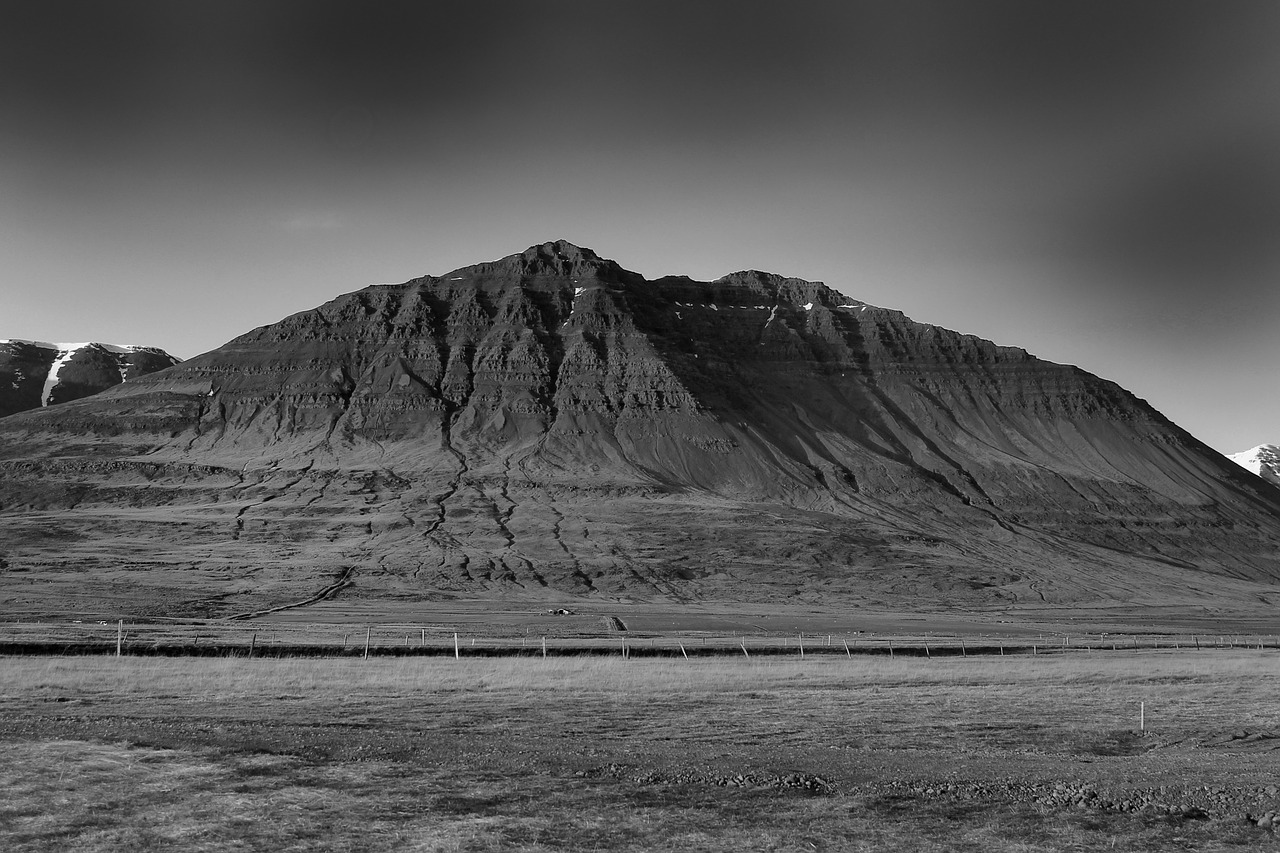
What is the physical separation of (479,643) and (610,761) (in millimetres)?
35692

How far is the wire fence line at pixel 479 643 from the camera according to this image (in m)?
45.9

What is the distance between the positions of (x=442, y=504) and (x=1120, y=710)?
479ft

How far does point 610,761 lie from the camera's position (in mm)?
19922

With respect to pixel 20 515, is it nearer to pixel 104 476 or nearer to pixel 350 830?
pixel 104 476

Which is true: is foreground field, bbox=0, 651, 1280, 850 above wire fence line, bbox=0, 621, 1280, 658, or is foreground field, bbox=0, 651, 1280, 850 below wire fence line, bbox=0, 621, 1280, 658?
above

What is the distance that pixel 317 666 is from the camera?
3941 cm

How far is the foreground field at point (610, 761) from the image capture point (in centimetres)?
1438

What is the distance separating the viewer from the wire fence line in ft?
151

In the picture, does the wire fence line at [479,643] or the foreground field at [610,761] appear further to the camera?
the wire fence line at [479,643]

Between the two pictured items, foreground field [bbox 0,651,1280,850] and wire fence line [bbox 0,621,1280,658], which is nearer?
foreground field [bbox 0,651,1280,850]

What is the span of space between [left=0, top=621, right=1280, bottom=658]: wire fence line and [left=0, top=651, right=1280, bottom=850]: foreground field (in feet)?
25.5

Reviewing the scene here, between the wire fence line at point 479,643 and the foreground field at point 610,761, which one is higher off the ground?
the foreground field at point 610,761

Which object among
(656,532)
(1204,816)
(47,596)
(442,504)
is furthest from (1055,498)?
(1204,816)

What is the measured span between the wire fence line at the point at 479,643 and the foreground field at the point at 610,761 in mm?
7765
